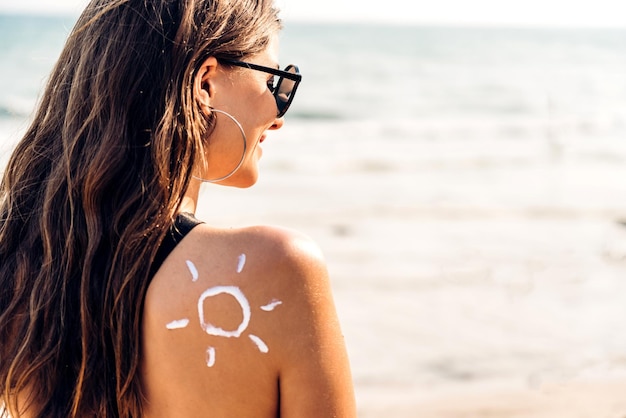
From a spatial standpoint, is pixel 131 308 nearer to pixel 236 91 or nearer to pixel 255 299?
pixel 255 299

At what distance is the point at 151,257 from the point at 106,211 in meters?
0.15

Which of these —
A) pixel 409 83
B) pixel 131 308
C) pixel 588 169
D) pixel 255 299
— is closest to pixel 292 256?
pixel 255 299

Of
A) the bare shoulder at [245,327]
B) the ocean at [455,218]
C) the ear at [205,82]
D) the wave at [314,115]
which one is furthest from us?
the wave at [314,115]

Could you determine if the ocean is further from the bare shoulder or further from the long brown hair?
the bare shoulder

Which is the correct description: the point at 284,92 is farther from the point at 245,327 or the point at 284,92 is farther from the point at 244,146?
the point at 245,327

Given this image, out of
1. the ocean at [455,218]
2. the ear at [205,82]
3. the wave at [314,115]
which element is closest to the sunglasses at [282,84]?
the ear at [205,82]

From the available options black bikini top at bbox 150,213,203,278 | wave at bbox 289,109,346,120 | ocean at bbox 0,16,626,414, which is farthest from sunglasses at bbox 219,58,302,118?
wave at bbox 289,109,346,120

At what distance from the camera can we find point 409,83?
22.9m

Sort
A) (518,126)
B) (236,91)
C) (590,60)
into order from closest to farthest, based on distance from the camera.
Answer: (236,91) < (518,126) < (590,60)

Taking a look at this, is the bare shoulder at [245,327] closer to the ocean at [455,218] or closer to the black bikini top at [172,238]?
the black bikini top at [172,238]

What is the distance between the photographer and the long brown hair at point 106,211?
1348 millimetres

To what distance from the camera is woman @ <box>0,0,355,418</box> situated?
128 centimetres

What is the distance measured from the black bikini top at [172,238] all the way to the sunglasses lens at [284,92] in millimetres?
464

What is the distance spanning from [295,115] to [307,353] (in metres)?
15.6
